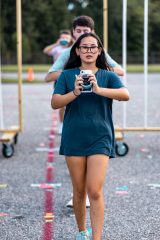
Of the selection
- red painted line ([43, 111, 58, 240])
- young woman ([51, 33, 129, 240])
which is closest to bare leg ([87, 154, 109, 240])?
young woman ([51, 33, 129, 240])

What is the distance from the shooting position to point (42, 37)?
5672cm

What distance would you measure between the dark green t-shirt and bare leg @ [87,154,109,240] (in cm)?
7

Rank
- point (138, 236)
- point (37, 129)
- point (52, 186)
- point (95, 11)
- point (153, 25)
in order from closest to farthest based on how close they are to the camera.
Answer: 1. point (138, 236)
2. point (52, 186)
3. point (37, 129)
4. point (95, 11)
5. point (153, 25)

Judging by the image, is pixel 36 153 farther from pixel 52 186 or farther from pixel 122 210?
pixel 122 210

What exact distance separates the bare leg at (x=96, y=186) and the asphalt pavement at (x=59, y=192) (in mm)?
573

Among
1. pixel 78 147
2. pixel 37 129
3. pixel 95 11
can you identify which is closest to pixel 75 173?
pixel 78 147

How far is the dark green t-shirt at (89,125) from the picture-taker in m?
3.96

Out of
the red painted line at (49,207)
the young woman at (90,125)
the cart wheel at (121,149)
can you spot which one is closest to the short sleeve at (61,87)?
the young woman at (90,125)

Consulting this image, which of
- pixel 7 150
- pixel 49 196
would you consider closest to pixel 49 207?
pixel 49 196

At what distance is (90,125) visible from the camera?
3.96 m

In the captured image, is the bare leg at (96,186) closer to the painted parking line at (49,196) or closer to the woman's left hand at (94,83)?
the woman's left hand at (94,83)

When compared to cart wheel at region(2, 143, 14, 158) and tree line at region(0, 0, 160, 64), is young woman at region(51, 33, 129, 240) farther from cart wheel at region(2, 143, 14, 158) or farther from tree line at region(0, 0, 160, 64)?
tree line at region(0, 0, 160, 64)

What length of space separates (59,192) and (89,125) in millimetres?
2164

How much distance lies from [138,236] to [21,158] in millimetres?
3610
